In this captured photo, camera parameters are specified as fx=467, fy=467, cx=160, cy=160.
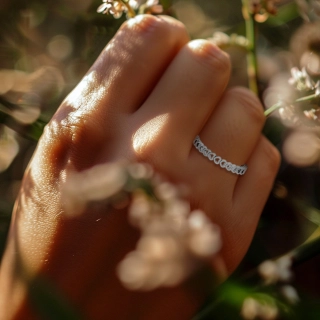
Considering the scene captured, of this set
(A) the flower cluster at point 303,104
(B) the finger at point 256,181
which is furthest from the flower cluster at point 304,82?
(B) the finger at point 256,181

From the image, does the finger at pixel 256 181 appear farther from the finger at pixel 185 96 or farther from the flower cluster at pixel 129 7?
the flower cluster at pixel 129 7

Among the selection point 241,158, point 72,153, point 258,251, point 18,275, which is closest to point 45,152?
point 72,153

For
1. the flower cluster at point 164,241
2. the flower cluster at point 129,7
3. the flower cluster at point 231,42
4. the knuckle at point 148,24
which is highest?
the flower cluster at point 129,7

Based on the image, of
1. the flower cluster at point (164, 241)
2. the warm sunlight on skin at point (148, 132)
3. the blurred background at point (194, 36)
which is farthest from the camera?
the blurred background at point (194, 36)

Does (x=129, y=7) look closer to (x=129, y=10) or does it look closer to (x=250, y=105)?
(x=129, y=10)

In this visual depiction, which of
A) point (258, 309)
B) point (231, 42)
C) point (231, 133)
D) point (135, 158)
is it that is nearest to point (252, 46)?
point (231, 42)

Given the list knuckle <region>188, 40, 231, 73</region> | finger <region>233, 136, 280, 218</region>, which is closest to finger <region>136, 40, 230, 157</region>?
knuckle <region>188, 40, 231, 73</region>

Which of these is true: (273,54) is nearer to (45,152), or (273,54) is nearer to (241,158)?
(241,158)

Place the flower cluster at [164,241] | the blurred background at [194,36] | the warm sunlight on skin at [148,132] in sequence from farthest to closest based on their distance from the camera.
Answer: the blurred background at [194,36] < the warm sunlight on skin at [148,132] < the flower cluster at [164,241]
